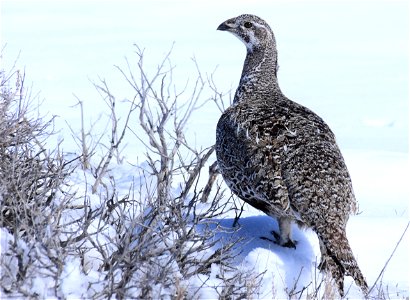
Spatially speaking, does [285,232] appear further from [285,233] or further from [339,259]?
Result: [339,259]

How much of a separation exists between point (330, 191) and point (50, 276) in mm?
2357

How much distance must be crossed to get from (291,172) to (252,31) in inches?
81.7

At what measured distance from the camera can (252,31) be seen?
8.08m

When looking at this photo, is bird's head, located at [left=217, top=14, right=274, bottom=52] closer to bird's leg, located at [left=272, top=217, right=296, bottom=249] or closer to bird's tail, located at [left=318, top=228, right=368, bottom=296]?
bird's leg, located at [left=272, top=217, right=296, bottom=249]

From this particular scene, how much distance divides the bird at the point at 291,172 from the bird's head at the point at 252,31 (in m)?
0.78

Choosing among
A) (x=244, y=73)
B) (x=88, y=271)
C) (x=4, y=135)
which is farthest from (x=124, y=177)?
(x=88, y=271)

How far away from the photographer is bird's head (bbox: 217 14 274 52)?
803 centimetres

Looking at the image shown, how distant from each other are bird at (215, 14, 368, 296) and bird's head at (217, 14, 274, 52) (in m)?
0.78

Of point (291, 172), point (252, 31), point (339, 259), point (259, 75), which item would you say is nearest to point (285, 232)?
point (291, 172)

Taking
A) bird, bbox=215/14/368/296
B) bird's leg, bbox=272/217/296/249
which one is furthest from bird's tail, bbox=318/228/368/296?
bird's leg, bbox=272/217/296/249

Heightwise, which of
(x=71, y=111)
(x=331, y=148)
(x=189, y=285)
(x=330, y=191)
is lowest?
(x=189, y=285)

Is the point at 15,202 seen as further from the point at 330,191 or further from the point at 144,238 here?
the point at 330,191

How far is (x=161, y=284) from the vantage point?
5.12m

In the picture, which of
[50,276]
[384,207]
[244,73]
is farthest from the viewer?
[384,207]
